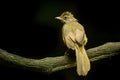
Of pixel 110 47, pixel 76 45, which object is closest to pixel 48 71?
pixel 76 45

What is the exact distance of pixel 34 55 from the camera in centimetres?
696

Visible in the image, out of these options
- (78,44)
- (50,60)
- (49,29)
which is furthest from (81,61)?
(49,29)

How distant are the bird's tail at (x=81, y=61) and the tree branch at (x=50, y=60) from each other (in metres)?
0.18

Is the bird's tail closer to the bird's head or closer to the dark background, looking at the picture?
the bird's head

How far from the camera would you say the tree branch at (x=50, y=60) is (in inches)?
201

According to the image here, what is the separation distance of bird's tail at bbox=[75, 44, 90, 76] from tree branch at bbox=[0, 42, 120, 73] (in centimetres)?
18

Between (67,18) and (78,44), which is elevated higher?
(67,18)

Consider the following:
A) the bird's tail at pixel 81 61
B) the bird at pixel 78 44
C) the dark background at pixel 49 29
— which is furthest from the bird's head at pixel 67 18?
the bird's tail at pixel 81 61

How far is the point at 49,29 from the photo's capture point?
22.8 ft

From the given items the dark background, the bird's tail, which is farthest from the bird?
the dark background

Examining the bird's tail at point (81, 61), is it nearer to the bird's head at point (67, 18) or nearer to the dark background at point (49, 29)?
the bird's head at point (67, 18)

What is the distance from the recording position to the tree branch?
5.11 m

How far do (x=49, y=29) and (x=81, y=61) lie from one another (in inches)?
69.1

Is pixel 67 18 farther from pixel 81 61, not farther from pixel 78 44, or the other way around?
pixel 81 61
